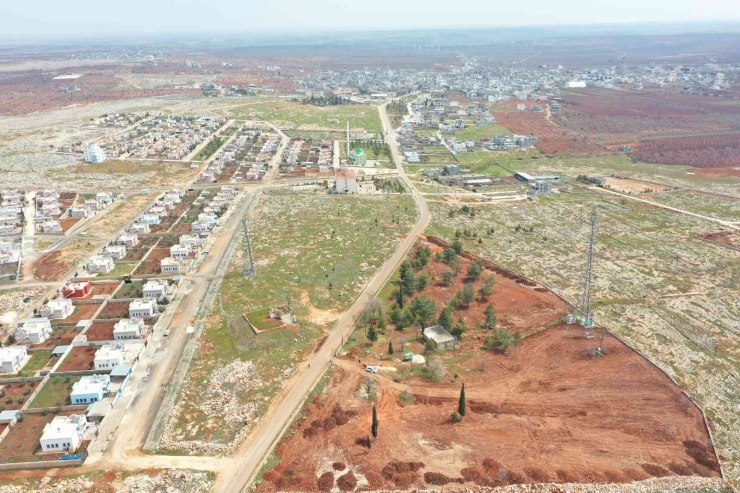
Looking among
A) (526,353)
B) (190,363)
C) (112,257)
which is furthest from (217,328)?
(526,353)

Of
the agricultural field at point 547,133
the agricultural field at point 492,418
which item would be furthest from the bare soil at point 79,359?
the agricultural field at point 547,133

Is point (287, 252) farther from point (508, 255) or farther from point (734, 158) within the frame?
point (734, 158)

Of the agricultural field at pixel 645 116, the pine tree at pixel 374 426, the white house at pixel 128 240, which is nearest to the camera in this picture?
the pine tree at pixel 374 426

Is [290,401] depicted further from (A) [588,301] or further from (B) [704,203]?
(B) [704,203]

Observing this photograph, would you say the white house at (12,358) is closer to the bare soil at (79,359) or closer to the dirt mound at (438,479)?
the bare soil at (79,359)

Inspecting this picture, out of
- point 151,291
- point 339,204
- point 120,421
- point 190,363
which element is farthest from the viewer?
point 339,204
